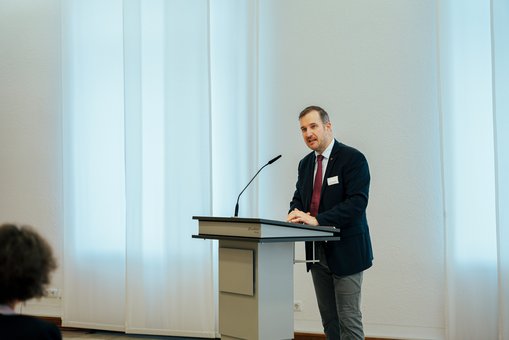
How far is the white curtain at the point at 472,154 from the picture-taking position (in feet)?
15.2

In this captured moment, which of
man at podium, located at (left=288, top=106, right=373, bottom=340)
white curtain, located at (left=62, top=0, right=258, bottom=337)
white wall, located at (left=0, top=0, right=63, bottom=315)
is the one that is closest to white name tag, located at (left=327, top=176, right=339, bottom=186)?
man at podium, located at (left=288, top=106, right=373, bottom=340)

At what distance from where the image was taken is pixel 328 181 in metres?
3.46

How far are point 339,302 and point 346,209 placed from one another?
0.52m

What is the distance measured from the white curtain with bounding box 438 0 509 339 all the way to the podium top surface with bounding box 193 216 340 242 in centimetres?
203

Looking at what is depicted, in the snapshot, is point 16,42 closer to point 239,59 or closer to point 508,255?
point 239,59

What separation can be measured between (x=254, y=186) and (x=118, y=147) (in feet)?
4.91

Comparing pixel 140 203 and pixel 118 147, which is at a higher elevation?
pixel 118 147

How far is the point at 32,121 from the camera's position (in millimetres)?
6270

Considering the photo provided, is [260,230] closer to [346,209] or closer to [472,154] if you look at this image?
[346,209]

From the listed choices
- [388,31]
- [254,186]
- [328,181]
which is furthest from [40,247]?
[388,31]

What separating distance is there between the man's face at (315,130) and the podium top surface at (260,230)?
0.60 metres

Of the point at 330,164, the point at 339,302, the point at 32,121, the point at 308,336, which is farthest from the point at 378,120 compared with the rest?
the point at 32,121

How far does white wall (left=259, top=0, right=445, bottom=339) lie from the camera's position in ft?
16.2

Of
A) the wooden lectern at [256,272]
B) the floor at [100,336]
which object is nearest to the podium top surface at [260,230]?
the wooden lectern at [256,272]
